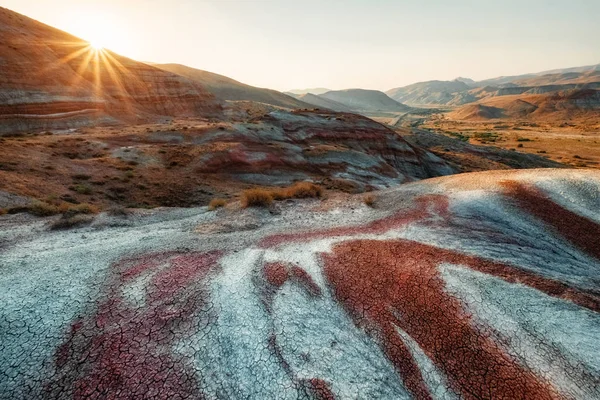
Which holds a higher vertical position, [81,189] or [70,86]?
[70,86]

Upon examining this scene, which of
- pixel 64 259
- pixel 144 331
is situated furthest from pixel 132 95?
pixel 144 331

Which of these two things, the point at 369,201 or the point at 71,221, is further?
the point at 369,201

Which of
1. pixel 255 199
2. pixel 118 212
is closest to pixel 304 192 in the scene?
pixel 255 199

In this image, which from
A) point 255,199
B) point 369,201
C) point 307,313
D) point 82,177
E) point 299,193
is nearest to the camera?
point 307,313

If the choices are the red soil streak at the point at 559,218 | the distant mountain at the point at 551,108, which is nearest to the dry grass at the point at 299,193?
the red soil streak at the point at 559,218

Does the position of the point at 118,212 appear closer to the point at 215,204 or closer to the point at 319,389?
the point at 215,204

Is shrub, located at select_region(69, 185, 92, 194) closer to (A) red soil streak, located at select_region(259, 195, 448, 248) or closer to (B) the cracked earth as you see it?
(B) the cracked earth
